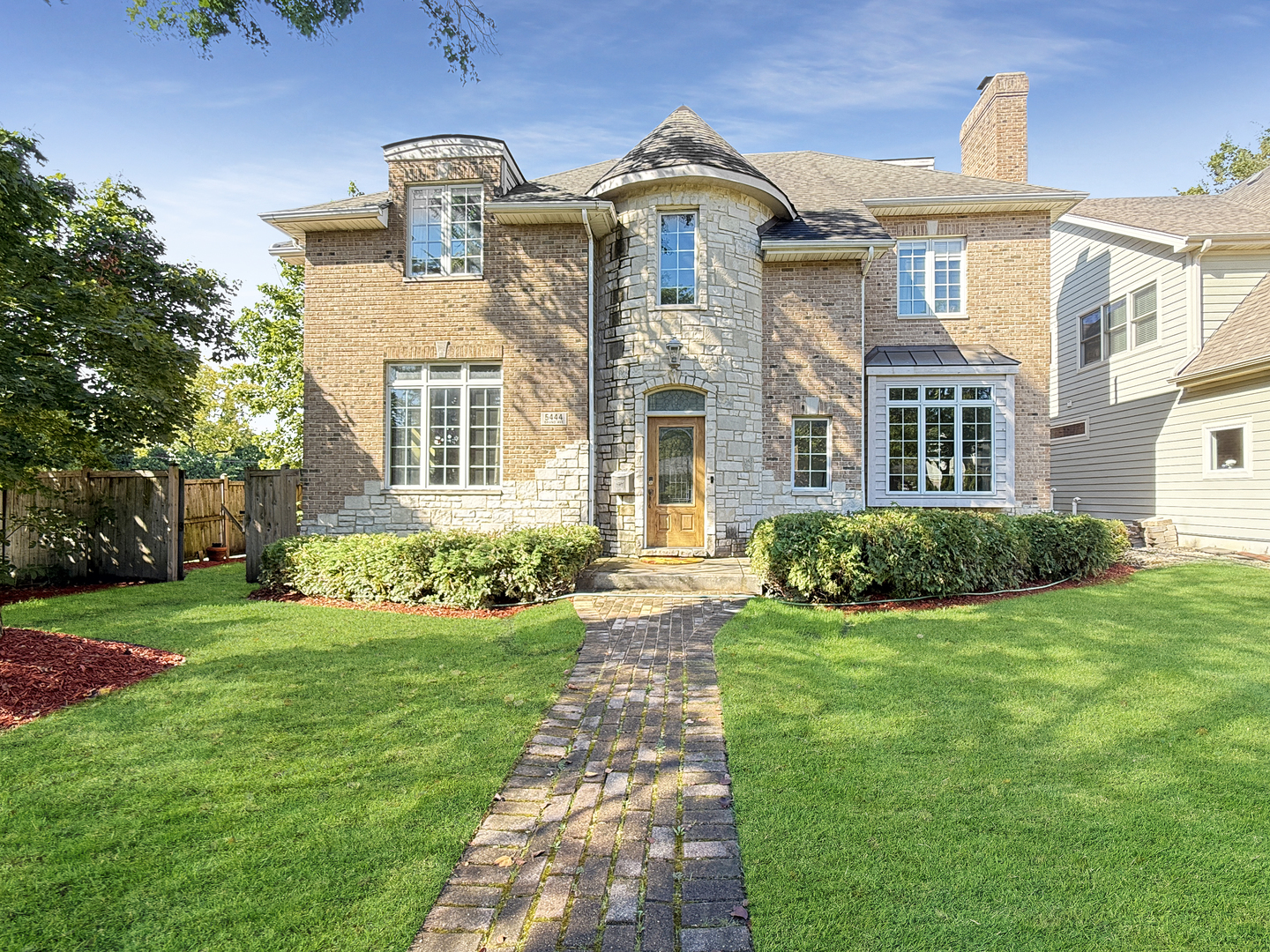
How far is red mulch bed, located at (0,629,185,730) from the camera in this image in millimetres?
4773

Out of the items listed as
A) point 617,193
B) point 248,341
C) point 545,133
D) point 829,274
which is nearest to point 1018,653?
point 829,274

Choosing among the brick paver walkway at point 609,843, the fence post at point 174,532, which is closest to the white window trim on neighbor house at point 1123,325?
the brick paver walkway at point 609,843

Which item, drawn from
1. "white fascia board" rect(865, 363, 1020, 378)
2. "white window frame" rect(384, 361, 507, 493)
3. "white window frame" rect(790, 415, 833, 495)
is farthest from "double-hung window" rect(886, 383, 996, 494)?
"white window frame" rect(384, 361, 507, 493)

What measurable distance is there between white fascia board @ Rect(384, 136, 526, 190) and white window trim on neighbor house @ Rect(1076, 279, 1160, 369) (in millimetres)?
14055

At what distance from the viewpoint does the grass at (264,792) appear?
2.46 meters

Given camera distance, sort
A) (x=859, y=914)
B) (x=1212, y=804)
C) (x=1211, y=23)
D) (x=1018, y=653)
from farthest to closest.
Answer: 1. (x=1211, y=23)
2. (x=1018, y=653)
3. (x=1212, y=804)
4. (x=859, y=914)

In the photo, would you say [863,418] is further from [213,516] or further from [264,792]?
[213,516]

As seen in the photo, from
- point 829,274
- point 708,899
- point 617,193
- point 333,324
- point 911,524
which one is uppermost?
point 617,193

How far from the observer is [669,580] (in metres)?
9.09

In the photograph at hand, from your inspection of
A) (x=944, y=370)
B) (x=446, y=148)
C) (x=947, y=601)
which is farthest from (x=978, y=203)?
(x=446, y=148)

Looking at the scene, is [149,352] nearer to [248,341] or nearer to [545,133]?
[545,133]

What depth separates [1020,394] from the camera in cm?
1255

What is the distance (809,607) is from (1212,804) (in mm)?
4639

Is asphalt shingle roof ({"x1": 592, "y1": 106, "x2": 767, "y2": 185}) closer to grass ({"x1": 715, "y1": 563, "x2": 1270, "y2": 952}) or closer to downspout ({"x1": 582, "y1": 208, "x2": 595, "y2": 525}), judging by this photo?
downspout ({"x1": 582, "y1": 208, "x2": 595, "y2": 525})
